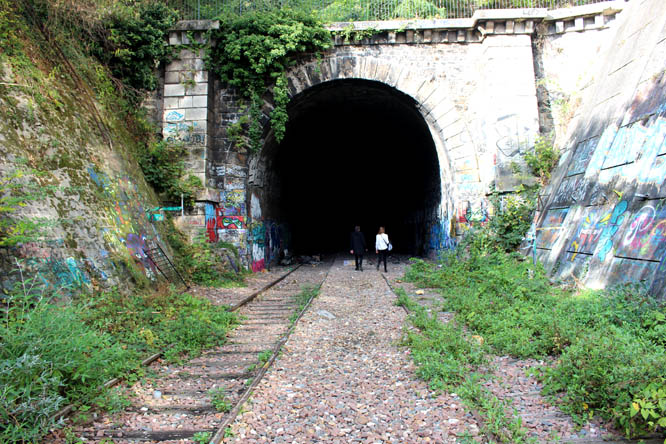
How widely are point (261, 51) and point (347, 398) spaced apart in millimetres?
9889

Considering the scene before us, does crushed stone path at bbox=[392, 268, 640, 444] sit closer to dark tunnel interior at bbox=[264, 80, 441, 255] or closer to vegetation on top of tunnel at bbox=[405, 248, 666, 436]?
vegetation on top of tunnel at bbox=[405, 248, 666, 436]

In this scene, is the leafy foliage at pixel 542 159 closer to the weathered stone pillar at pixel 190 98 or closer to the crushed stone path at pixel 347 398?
the crushed stone path at pixel 347 398

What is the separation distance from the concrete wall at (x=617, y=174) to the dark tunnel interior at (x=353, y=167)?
489 centimetres

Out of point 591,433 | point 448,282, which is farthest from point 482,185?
point 591,433

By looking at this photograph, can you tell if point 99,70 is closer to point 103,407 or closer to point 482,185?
point 103,407

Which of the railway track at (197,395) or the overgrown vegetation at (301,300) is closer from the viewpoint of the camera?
the railway track at (197,395)

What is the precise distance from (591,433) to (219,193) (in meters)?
10.5

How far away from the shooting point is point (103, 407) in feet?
11.8

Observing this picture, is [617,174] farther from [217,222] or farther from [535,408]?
[217,222]

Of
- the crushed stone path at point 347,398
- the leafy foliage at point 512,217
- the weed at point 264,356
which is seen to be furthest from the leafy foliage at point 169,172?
the leafy foliage at point 512,217

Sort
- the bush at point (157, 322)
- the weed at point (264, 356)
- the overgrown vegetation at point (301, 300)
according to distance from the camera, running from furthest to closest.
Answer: the overgrown vegetation at point (301, 300) → the bush at point (157, 322) → the weed at point (264, 356)

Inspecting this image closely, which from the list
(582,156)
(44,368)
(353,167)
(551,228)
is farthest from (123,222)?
(353,167)

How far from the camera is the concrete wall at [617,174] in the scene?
599 centimetres

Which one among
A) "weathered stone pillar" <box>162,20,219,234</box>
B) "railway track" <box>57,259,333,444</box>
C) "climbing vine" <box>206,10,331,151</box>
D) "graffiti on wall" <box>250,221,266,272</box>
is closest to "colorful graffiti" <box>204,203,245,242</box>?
"weathered stone pillar" <box>162,20,219,234</box>
